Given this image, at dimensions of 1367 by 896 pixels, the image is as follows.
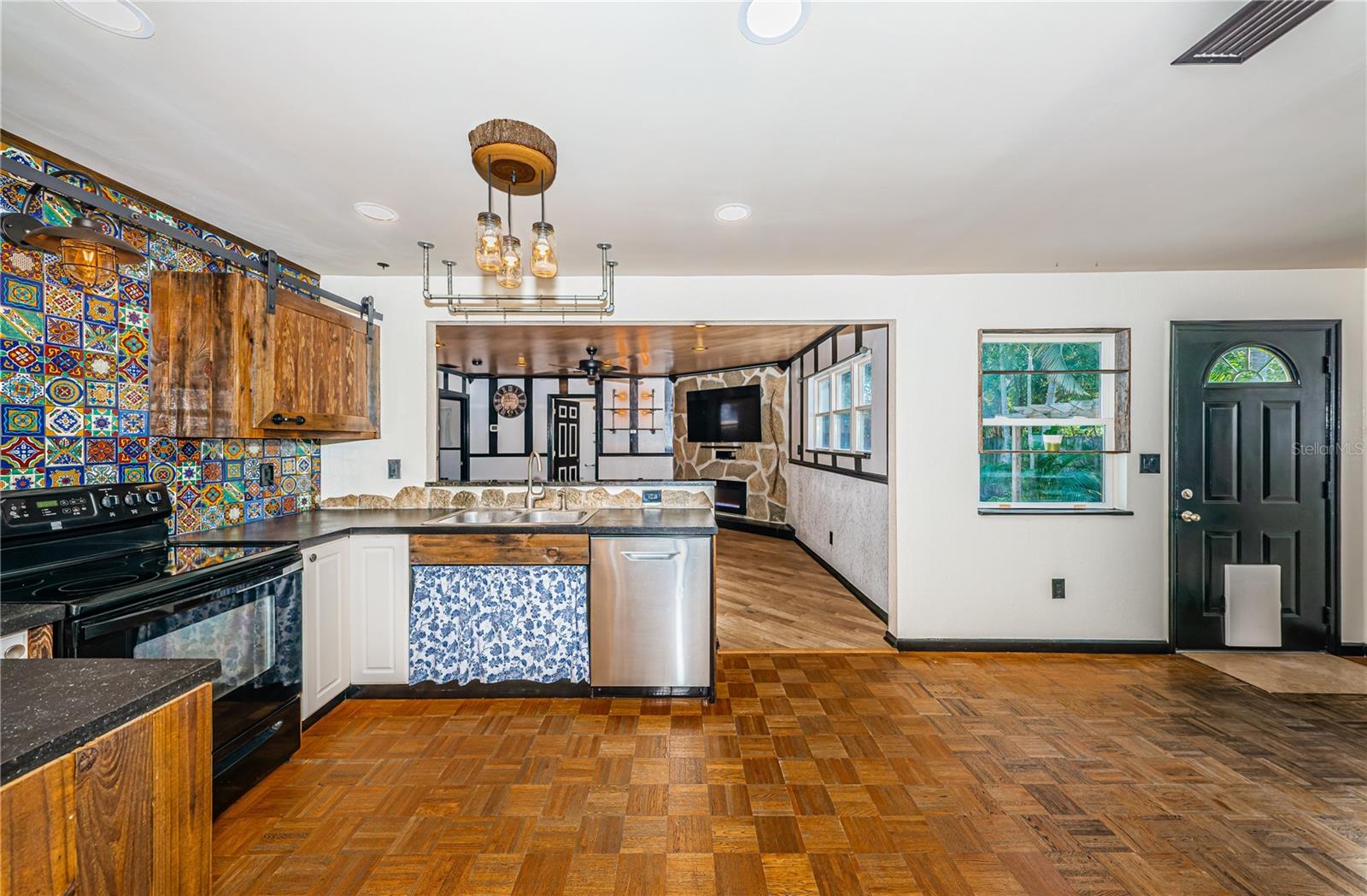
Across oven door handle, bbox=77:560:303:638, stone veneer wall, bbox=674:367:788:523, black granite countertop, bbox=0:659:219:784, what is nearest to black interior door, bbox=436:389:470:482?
stone veneer wall, bbox=674:367:788:523

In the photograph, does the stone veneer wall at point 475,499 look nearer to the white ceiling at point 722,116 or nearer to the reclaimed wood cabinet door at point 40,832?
the white ceiling at point 722,116

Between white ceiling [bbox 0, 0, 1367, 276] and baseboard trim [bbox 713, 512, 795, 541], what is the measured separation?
4633 mm

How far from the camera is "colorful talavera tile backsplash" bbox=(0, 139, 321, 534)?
1864 mm

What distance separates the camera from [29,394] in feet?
6.24

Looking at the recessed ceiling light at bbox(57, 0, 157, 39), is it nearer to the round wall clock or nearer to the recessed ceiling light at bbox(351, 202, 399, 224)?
the recessed ceiling light at bbox(351, 202, 399, 224)

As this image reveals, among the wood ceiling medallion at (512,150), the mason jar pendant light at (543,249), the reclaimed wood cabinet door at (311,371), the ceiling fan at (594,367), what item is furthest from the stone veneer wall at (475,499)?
the ceiling fan at (594,367)

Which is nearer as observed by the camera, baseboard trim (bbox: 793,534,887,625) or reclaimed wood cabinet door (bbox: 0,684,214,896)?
reclaimed wood cabinet door (bbox: 0,684,214,896)

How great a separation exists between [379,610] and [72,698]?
1949 mm

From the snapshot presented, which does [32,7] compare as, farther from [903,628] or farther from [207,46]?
[903,628]

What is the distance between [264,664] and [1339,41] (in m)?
3.87

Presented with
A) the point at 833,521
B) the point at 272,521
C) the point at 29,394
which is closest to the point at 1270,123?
the point at 833,521

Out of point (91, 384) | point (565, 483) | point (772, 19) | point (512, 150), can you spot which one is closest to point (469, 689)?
point (565, 483)

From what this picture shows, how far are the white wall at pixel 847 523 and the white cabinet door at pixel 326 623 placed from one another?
3.28 m

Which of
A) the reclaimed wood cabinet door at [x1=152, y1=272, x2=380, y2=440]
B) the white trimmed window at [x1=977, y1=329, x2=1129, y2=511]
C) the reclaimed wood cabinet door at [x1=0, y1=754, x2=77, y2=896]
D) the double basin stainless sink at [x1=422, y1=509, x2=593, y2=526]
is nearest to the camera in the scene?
the reclaimed wood cabinet door at [x1=0, y1=754, x2=77, y2=896]
